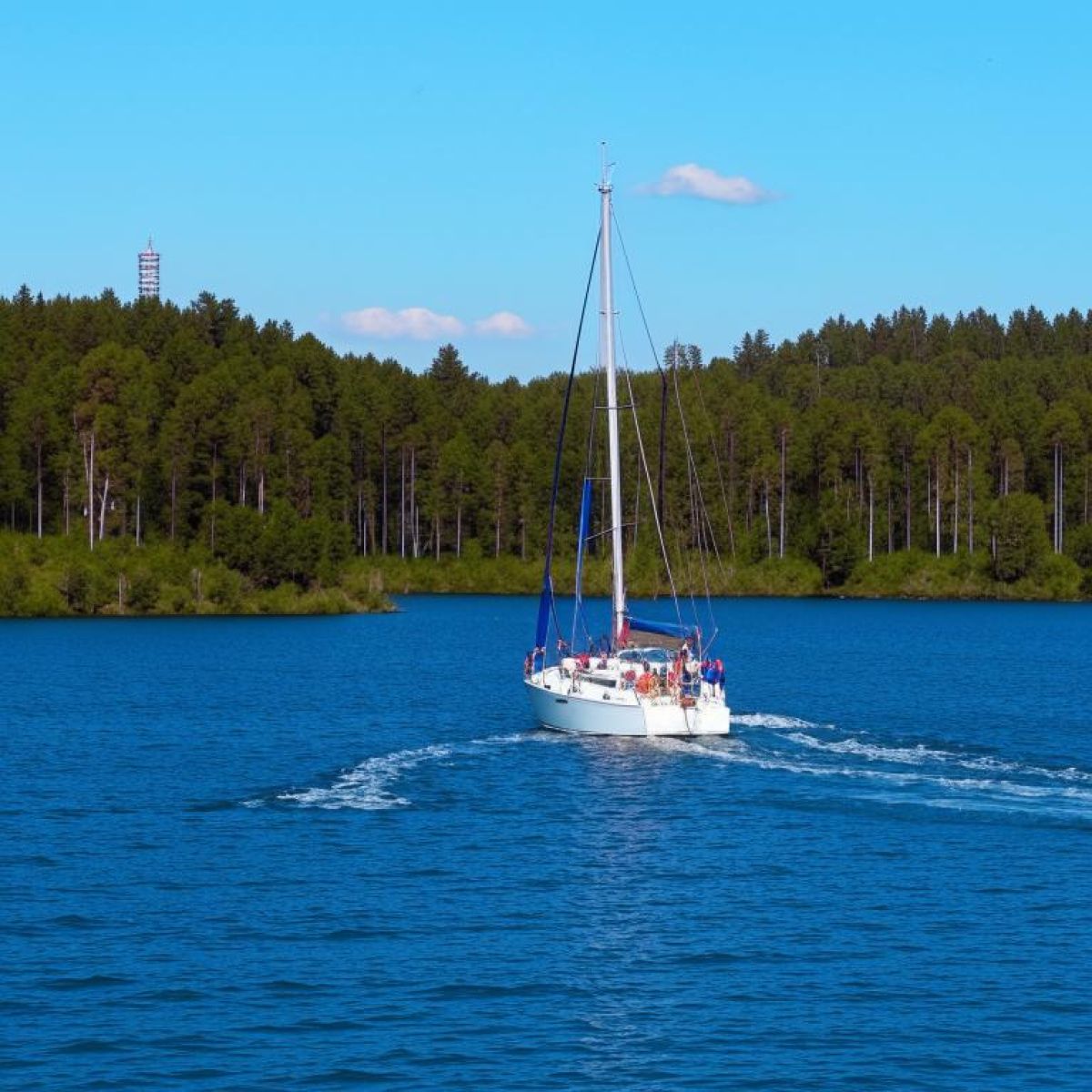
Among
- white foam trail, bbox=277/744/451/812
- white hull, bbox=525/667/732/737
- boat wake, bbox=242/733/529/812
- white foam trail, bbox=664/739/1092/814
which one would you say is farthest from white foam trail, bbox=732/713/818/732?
white foam trail, bbox=277/744/451/812

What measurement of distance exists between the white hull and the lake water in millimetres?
841

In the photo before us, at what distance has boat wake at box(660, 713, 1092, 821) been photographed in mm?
57903

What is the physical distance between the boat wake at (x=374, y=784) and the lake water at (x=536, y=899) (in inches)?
9.5

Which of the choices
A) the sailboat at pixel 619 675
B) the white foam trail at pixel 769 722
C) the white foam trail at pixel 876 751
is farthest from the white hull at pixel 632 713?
the white foam trail at pixel 769 722

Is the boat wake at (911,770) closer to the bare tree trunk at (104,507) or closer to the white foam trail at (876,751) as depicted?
the white foam trail at (876,751)

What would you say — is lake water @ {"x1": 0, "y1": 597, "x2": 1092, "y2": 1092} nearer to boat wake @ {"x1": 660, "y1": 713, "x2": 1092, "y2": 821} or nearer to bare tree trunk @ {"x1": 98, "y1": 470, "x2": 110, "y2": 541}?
boat wake @ {"x1": 660, "y1": 713, "x2": 1092, "y2": 821}

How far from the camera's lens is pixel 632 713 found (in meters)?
69.3

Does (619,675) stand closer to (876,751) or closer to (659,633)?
(659,633)

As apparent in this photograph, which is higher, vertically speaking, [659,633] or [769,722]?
[659,633]

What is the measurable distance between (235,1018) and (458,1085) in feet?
18.4

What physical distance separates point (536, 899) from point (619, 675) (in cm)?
2541

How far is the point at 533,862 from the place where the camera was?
163ft

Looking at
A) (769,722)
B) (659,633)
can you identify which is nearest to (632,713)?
(659,633)

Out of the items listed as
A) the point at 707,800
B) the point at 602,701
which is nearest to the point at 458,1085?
the point at 707,800
